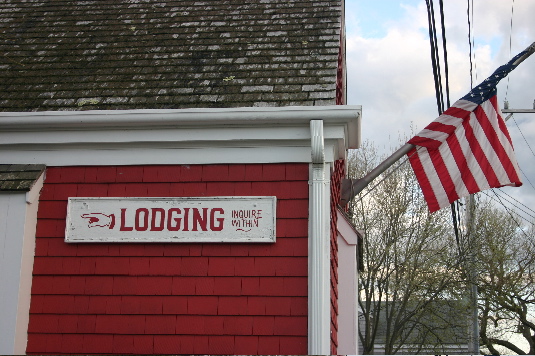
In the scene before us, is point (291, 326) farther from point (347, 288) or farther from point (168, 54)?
point (168, 54)

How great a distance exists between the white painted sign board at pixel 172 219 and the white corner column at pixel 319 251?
1.36ft

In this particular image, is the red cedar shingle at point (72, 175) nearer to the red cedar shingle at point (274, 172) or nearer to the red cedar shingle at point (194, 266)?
the red cedar shingle at point (194, 266)

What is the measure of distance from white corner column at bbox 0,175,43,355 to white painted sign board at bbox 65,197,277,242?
394 mm

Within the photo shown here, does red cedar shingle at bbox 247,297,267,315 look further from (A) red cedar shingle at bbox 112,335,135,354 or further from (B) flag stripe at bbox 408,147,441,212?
(B) flag stripe at bbox 408,147,441,212

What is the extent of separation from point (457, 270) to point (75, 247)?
19998 mm

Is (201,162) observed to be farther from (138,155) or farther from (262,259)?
(262,259)

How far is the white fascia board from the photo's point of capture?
23.9 feet

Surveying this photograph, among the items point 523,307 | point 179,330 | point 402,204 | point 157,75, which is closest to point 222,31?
point 157,75

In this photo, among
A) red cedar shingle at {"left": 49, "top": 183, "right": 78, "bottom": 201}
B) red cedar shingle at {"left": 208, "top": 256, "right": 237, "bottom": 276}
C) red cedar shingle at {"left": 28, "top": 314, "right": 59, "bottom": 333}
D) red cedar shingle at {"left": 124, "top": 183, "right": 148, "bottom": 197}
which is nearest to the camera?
red cedar shingle at {"left": 208, "top": 256, "right": 237, "bottom": 276}

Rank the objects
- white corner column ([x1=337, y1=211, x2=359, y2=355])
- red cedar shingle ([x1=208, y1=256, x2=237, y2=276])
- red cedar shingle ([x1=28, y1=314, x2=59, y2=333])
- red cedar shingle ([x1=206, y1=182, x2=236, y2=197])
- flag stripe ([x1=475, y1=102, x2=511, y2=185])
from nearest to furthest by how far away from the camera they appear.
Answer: red cedar shingle ([x1=208, y1=256, x2=237, y2=276]) → red cedar shingle ([x1=28, y1=314, x2=59, y2=333]) → red cedar shingle ([x1=206, y1=182, x2=236, y2=197]) → flag stripe ([x1=475, y1=102, x2=511, y2=185]) → white corner column ([x1=337, y1=211, x2=359, y2=355])

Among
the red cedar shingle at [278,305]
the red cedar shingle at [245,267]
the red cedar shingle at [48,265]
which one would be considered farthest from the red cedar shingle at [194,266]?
the red cedar shingle at [48,265]

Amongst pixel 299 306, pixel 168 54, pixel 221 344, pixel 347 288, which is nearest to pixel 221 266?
pixel 221 344

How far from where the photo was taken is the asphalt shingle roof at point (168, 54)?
306 inches

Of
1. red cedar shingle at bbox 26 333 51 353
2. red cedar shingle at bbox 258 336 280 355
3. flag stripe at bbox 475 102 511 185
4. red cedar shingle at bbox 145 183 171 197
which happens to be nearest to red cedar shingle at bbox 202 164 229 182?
red cedar shingle at bbox 145 183 171 197
